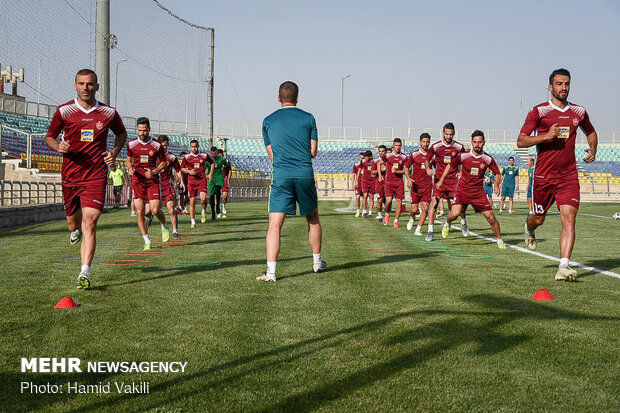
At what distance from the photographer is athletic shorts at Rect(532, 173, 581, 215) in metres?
8.09

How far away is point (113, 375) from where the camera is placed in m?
3.79

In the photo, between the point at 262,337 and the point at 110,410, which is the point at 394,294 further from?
the point at 110,410

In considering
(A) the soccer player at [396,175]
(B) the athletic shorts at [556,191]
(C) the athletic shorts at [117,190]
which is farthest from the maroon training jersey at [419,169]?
(C) the athletic shorts at [117,190]

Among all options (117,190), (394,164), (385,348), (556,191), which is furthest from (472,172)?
(117,190)

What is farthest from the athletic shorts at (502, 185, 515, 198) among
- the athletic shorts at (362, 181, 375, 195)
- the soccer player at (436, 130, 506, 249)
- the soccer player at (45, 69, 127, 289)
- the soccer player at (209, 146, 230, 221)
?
the soccer player at (45, 69, 127, 289)

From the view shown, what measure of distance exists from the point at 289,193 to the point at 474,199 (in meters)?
6.17

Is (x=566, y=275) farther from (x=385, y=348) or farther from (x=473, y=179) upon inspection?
(x=473, y=179)

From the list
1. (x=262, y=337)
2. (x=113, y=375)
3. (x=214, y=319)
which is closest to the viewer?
(x=113, y=375)

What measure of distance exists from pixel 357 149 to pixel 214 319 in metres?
61.4

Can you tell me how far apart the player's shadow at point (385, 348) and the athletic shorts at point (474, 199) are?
6.78m

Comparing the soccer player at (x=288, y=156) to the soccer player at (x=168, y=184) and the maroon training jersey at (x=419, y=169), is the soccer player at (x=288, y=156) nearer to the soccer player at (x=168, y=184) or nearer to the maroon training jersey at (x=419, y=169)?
the soccer player at (x=168, y=184)

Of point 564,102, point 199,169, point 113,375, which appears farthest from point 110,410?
point 199,169

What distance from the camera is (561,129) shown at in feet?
26.7

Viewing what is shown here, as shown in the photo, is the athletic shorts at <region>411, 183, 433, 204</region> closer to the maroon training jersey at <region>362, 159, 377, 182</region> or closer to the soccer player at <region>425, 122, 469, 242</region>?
the soccer player at <region>425, 122, 469, 242</region>
